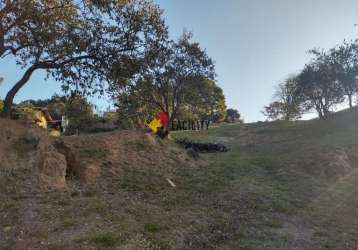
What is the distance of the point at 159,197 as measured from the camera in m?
6.22

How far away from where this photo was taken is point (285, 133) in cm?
1856

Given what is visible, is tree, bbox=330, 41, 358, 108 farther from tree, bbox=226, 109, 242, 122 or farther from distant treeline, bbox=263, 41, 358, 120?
tree, bbox=226, 109, 242, 122

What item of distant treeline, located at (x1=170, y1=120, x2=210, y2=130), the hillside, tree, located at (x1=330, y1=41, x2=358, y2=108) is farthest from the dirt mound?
distant treeline, located at (x1=170, y1=120, x2=210, y2=130)

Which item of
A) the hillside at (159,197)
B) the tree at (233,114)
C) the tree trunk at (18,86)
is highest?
the tree at (233,114)

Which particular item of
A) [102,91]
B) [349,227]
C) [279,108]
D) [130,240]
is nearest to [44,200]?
[130,240]

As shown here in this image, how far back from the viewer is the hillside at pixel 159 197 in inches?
172

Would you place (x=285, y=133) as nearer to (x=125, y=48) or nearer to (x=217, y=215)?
(x=125, y=48)

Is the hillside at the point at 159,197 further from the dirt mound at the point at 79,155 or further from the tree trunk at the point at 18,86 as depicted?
the tree trunk at the point at 18,86

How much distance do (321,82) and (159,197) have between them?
20.1 meters

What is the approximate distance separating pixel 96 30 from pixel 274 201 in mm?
5101

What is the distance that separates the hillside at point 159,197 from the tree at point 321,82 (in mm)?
14039

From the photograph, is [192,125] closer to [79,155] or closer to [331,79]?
[331,79]

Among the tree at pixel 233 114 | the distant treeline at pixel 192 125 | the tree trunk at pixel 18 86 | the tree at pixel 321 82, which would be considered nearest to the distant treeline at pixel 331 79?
the tree at pixel 321 82

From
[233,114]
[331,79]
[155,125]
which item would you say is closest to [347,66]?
[331,79]
